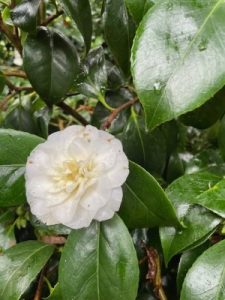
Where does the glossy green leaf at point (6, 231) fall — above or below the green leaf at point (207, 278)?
below

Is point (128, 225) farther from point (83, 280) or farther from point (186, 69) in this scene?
point (186, 69)

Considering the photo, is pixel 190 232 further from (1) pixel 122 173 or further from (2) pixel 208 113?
(2) pixel 208 113

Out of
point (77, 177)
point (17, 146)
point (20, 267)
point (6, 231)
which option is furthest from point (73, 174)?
point (6, 231)

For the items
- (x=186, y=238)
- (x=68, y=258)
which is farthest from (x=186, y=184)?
(x=68, y=258)

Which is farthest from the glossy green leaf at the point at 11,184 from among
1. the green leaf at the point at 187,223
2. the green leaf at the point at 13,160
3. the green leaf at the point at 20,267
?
the green leaf at the point at 187,223

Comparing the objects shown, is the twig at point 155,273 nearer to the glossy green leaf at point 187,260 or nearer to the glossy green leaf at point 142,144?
the glossy green leaf at point 187,260

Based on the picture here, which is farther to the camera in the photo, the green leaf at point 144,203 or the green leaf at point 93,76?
the green leaf at point 93,76

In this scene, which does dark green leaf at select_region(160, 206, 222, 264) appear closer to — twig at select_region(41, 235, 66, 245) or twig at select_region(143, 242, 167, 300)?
twig at select_region(143, 242, 167, 300)

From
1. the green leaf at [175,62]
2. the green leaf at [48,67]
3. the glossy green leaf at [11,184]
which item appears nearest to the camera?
the green leaf at [175,62]
